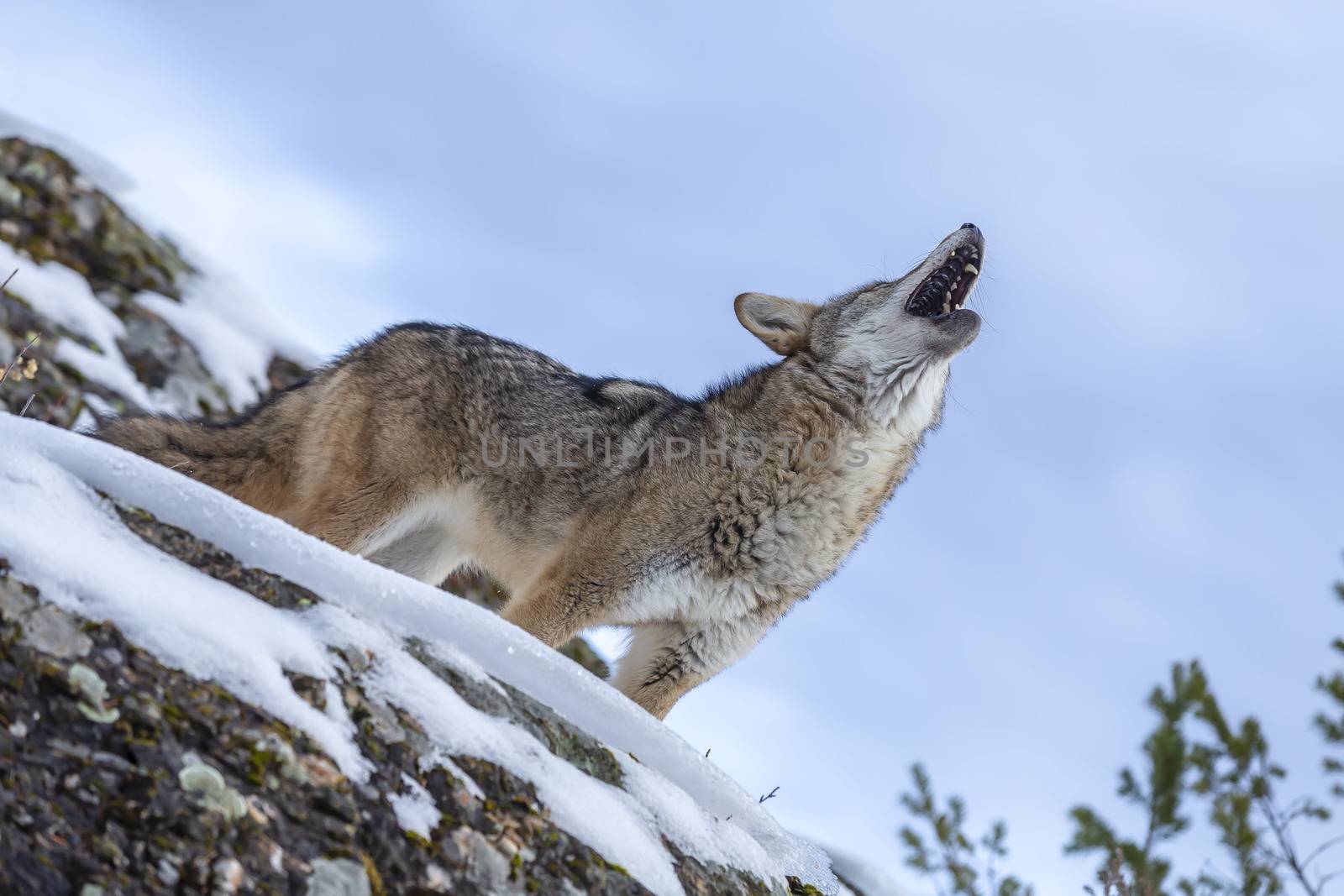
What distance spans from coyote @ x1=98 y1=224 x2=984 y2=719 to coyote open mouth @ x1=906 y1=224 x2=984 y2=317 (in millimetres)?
11

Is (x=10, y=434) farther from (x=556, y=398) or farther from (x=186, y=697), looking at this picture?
(x=556, y=398)

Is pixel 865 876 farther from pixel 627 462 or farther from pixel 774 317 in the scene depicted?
pixel 774 317

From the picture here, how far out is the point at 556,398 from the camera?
20.4ft

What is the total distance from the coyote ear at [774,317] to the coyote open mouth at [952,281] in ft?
1.95

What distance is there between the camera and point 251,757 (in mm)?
2230

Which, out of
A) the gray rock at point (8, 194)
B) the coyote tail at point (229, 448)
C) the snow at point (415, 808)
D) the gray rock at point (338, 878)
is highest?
the gray rock at point (8, 194)

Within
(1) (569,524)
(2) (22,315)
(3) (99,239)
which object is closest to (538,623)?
(1) (569,524)

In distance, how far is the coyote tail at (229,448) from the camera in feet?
18.3

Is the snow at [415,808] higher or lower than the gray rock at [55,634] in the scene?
higher

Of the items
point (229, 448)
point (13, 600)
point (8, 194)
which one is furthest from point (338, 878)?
point (8, 194)

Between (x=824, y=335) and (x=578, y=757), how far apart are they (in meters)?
3.48

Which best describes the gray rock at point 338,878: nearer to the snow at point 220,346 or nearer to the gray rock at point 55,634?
the gray rock at point 55,634

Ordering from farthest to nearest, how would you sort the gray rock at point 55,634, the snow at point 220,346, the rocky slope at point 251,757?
the snow at point 220,346 → the gray rock at point 55,634 → the rocky slope at point 251,757

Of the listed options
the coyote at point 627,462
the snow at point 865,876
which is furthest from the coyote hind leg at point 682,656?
the snow at point 865,876
